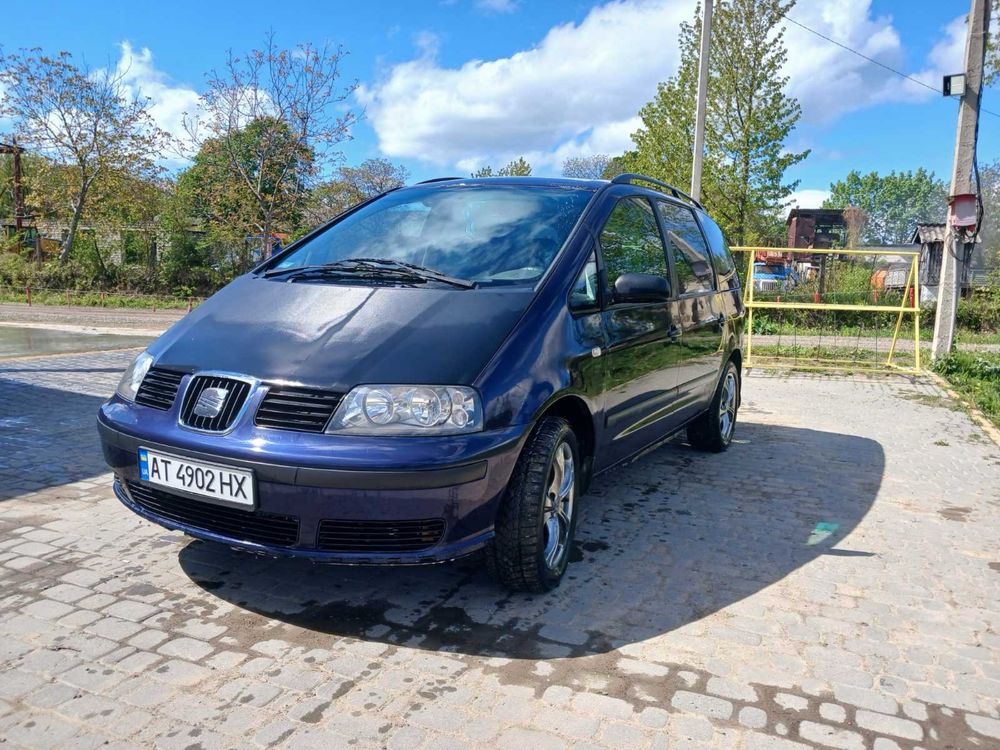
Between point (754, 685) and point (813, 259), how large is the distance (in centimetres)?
1956

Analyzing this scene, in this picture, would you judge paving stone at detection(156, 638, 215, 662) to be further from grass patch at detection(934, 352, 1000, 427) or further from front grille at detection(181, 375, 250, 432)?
grass patch at detection(934, 352, 1000, 427)

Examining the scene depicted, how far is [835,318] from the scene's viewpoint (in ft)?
57.0

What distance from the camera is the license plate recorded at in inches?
111

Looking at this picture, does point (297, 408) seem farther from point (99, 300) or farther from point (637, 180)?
point (99, 300)

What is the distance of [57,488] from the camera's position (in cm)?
467

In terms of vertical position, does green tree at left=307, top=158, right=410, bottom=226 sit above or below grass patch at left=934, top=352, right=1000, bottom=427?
above

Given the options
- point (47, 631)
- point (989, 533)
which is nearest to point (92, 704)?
point (47, 631)

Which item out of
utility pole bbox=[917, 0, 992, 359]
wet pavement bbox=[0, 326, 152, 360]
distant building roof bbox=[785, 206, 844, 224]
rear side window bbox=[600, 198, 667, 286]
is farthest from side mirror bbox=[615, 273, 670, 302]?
distant building roof bbox=[785, 206, 844, 224]

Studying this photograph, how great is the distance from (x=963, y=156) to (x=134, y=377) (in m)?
12.1

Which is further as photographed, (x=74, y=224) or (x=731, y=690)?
(x=74, y=224)

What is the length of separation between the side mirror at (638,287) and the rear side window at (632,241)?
13 centimetres

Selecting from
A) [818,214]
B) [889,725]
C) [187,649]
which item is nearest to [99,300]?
[187,649]

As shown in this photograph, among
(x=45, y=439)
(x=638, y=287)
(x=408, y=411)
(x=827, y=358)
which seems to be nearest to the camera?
(x=408, y=411)

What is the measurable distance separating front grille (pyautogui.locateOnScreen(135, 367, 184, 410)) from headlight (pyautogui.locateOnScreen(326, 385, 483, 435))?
771mm
